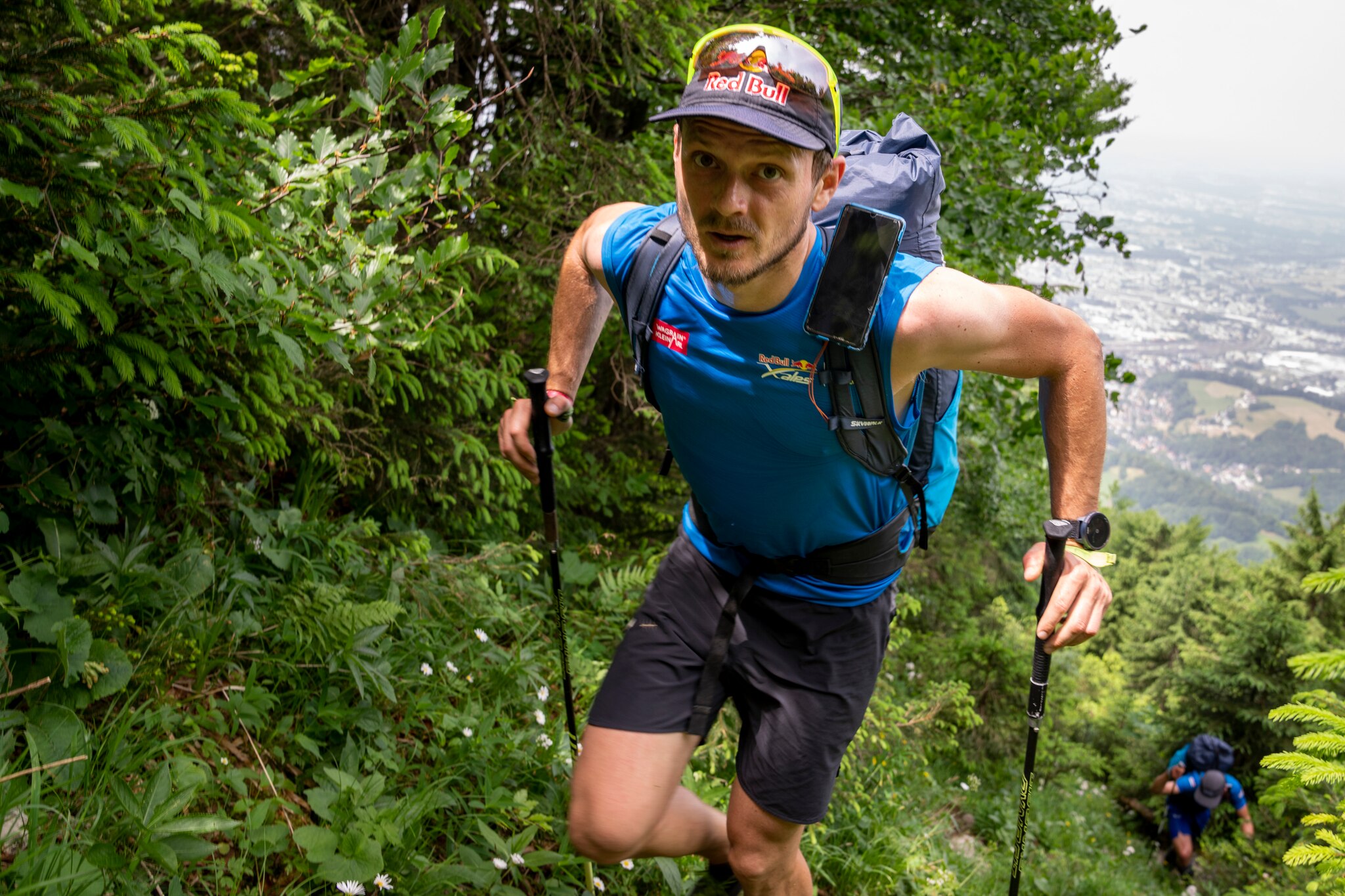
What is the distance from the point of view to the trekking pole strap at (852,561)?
3.17 metres

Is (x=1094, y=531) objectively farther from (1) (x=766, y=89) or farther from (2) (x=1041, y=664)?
(1) (x=766, y=89)

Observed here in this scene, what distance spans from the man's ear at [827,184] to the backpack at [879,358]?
0.07 metres

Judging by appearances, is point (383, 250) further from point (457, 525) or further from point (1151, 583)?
point (1151, 583)

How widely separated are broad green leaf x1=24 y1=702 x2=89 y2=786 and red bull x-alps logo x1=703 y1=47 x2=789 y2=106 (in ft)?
8.41

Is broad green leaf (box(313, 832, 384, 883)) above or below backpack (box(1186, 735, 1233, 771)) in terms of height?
above

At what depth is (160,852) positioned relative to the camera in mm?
2363

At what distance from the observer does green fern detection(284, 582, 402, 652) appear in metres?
3.50

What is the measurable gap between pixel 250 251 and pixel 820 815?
271 cm

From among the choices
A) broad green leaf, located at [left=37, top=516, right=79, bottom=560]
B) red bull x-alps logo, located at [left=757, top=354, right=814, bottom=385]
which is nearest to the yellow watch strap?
red bull x-alps logo, located at [left=757, top=354, right=814, bottom=385]

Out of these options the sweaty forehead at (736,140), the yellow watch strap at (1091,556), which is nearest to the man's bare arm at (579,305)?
the sweaty forehead at (736,140)

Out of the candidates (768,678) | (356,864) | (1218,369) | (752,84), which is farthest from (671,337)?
(1218,369)

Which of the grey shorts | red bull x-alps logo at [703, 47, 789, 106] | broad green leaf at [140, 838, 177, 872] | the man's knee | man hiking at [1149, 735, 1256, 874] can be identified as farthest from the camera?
man hiking at [1149, 735, 1256, 874]

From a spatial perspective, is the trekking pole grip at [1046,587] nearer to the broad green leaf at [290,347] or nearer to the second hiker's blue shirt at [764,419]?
the second hiker's blue shirt at [764,419]

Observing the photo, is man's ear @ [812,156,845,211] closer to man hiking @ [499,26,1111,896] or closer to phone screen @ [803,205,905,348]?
man hiking @ [499,26,1111,896]
